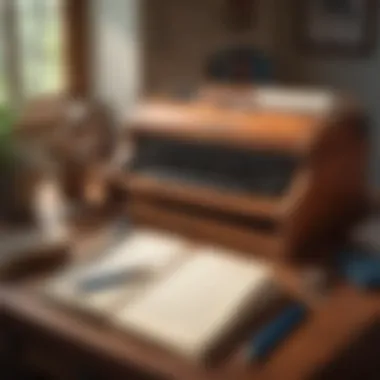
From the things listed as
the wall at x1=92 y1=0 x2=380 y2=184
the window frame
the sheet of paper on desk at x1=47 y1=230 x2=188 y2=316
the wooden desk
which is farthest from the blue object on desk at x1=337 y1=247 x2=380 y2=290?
the window frame

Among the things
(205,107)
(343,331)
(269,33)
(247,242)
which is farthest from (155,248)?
(269,33)

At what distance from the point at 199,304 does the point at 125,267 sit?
18 cm

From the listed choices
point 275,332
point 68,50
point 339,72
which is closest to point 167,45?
point 68,50

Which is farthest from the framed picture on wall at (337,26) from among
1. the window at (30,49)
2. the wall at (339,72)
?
the window at (30,49)

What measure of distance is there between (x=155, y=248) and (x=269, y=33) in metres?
0.86

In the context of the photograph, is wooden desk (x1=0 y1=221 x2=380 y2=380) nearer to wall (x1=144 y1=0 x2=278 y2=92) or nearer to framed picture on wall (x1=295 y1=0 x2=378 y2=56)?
wall (x1=144 y1=0 x2=278 y2=92)

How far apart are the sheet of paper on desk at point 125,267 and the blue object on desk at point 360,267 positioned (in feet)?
0.79

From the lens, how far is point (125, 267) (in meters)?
1.31

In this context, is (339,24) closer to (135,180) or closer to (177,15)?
(177,15)

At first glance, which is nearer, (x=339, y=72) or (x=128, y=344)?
(x=128, y=344)

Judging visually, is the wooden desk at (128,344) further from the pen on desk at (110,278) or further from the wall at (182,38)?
the wall at (182,38)

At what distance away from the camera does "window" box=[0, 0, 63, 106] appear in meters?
1.88

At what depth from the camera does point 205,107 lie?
1.48 meters

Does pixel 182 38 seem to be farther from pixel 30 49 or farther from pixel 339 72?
pixel 339 72
